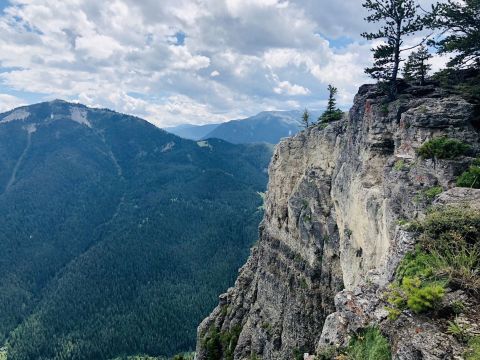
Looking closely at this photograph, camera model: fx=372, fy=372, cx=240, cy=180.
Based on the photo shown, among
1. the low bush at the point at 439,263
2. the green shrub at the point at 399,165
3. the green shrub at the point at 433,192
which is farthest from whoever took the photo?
the green shrub at the point at 399,165

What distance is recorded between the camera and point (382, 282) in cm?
1719

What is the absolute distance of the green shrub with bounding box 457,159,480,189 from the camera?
827 inches

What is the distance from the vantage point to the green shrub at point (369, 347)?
12.8m

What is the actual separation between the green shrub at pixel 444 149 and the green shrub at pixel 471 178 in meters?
2.23

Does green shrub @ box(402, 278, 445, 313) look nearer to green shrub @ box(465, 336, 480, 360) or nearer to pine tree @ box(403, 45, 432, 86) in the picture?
green shrub @ box(465, 336, 480, 360)

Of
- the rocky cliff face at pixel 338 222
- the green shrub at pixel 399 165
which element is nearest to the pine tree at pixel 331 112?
the rocky cliff face at pixel 338 222

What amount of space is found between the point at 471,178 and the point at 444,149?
3347mm

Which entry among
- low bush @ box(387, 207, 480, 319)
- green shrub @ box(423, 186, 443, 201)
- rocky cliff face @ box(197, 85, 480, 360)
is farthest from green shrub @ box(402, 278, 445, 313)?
green shrub @ box(423, 186, 443, 201)

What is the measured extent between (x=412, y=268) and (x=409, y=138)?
18.0 m

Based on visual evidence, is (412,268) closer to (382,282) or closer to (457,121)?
(382,282)

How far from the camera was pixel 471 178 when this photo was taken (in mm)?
21297

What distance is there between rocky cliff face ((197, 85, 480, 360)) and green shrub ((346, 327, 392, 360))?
0.56 m

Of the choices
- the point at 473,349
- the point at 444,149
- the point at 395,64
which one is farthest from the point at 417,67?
the point at 473,349

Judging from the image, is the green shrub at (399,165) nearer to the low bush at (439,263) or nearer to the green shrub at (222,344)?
the low bush at (439,263)
